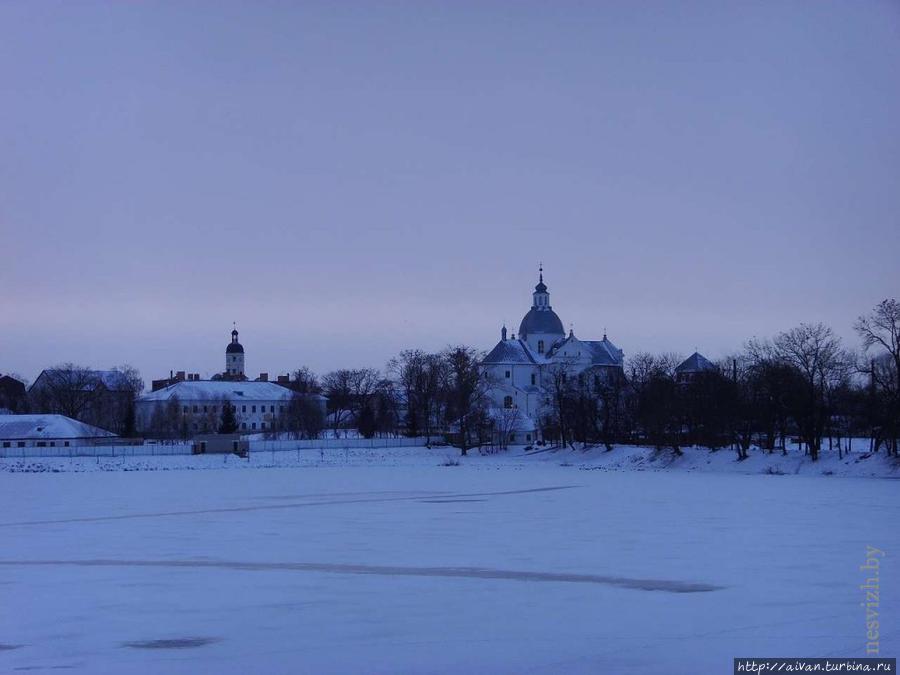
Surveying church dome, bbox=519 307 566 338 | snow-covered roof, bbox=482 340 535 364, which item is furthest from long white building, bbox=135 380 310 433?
church dome, bbox=519 307 566 338

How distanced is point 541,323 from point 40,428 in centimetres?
5966

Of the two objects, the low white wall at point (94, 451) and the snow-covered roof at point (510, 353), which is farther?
the snow-covered roof at point (510, 353)

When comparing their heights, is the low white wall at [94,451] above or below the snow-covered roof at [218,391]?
below

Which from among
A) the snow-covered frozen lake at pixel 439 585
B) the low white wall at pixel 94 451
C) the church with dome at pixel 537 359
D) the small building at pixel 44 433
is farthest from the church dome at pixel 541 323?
the snow-covered frozen lake at pixel 439 585

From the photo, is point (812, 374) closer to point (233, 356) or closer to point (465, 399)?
point (465, 399)

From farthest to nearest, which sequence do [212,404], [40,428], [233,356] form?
[233,356] < [212,404] < [40,428]

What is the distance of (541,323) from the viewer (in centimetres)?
12256

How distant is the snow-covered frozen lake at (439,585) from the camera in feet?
39.3

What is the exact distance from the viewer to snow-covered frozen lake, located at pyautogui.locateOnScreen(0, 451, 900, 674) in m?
12.0

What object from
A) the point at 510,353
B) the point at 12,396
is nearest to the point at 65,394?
the point at 12,396

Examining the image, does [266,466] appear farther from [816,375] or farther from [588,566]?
[588,566]

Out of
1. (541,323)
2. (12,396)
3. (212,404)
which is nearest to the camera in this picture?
(541,323)

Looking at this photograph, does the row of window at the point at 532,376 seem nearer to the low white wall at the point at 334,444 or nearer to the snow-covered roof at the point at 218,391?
the low white wall at the point at 334,444

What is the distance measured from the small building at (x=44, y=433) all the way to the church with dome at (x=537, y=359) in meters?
41.5
